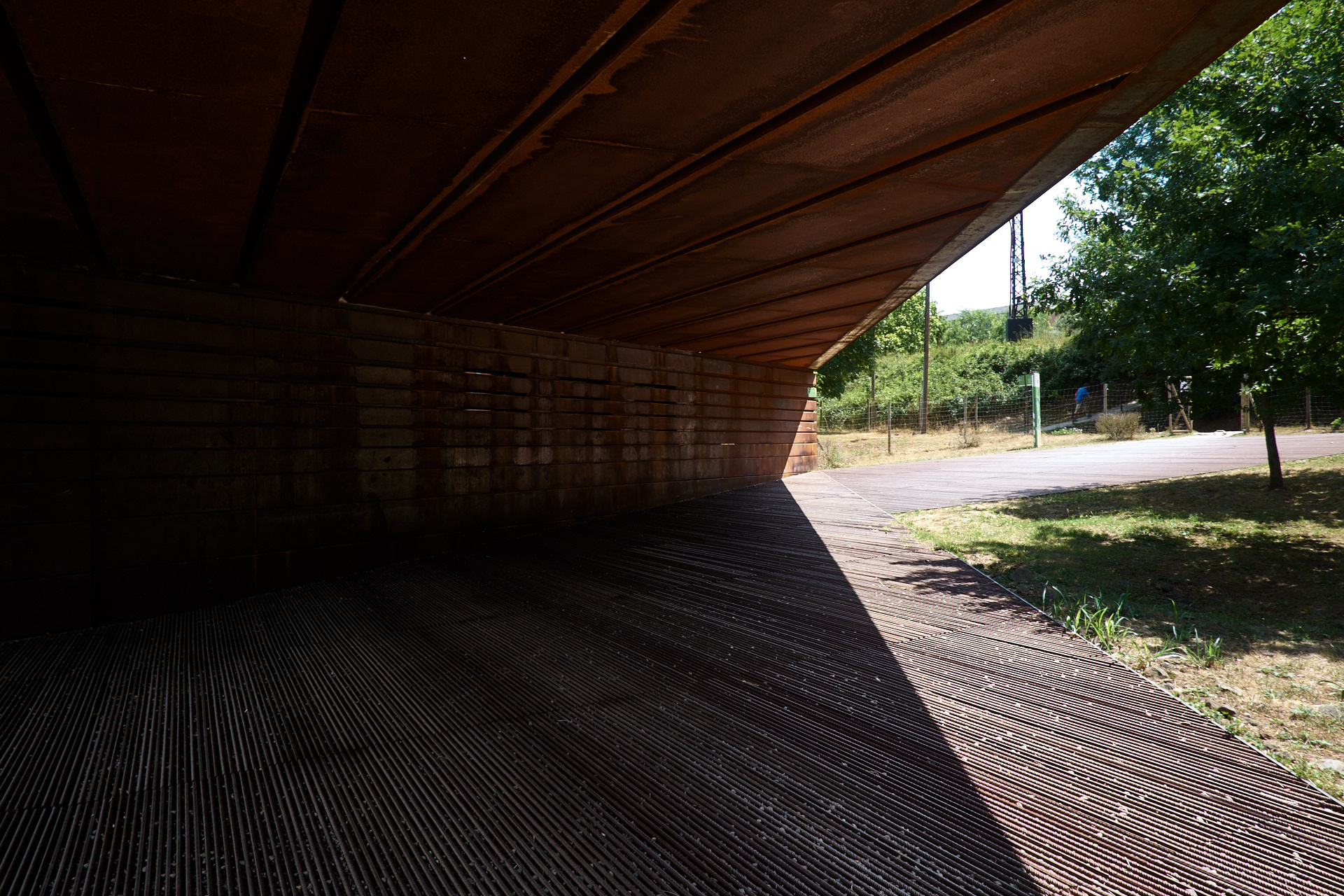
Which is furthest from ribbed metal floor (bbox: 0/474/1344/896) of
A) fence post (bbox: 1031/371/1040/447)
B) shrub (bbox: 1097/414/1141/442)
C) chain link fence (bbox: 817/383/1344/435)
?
chain link fence (bbox: 817/383/1344/435)

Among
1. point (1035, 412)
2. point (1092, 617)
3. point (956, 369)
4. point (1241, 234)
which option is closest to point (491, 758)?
point (1092, 617)

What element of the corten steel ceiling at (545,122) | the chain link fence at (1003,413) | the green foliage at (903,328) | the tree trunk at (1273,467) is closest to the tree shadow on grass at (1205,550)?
the tree trunk at (1273,467)

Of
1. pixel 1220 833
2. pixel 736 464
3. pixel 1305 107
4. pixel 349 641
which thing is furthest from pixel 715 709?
pixel 736 464

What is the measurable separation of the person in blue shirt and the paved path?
9.20 m

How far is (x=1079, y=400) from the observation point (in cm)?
2752

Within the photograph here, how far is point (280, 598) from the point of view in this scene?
510 cm

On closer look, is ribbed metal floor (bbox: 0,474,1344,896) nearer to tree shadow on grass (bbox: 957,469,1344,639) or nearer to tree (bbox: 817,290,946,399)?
tree shadow on grass (bbox: 957,469,1344,639)

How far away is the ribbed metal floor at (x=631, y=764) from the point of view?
6.08 ft

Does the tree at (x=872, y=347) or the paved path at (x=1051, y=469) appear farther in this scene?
the tree at (x=872, y=347)

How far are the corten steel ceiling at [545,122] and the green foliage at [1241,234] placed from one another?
2338mm

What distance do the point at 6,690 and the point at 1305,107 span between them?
9.40m

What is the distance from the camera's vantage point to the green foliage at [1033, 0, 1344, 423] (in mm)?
4852

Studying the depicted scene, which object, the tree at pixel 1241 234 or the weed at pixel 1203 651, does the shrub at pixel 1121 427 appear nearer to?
the tree at pixel 1241 234

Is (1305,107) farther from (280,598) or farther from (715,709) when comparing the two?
(280,598)
